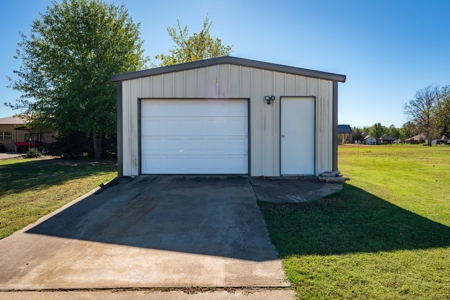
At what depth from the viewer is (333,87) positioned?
299 inches

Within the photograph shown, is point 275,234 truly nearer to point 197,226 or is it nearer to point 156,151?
point 197,226

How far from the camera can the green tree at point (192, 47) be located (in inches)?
757

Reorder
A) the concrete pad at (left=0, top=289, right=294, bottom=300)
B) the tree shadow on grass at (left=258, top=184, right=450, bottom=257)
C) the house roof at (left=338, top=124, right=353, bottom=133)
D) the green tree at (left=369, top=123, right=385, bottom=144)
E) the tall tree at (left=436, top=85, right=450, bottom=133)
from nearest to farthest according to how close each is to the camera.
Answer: the concrete pad at (left=0, top=289, right=294, bottom=300) < the tree shadow on grass at (left=258, top=184, right=450, bottom=257) < the tall tree at (left=436, top=85, right=450, bottom=133) < the house roof at (left=338, top=124, right=353, bottom=133) < the green tree at (left=369, top=123, right=385, bottom=144)

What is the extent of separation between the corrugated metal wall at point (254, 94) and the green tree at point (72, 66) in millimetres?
7130

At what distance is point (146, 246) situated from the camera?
350 cm

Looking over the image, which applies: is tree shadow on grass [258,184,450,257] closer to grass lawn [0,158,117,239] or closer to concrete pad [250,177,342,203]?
concrete pad [250,177,342,203]

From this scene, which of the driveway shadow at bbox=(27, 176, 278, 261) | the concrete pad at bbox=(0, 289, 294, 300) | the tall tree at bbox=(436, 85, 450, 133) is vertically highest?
the tall tree at bbox=(436, 85, 450, 133)

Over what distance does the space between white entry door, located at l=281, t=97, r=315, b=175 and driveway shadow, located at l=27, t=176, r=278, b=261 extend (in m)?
2.01

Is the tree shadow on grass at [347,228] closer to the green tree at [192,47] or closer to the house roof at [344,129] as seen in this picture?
the green tree at [192,47]

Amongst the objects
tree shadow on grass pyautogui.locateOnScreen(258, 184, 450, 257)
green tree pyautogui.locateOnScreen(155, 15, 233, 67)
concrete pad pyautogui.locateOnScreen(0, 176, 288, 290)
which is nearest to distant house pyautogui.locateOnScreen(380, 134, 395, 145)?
green tree pyautogui.locateOnScreen(155, 15, 233, 67)

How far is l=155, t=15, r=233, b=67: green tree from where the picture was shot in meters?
19.2

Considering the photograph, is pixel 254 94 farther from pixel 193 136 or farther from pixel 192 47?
pixel 192 47

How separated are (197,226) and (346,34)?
10.9 meters

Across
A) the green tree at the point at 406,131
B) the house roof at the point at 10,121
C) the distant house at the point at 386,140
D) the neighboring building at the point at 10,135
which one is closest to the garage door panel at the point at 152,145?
the neighboring building at the point at 10,135
